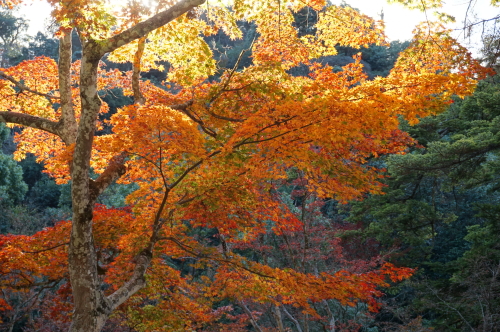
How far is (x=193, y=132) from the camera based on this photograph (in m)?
4.70

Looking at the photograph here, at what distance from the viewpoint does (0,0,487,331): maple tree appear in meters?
4.33

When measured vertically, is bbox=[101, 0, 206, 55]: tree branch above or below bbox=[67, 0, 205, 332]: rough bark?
above

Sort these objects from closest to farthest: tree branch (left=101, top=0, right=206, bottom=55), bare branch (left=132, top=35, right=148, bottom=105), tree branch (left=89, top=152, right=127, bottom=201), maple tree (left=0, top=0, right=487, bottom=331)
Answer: tree branch (left=101, top=0, right=206, bottom=55)
maple tree (left=0, top=0, right=487, bottom=331)
tree branch (left=89, top=152, right=127, bottom=201)
bare branch (left=132, top=35, right=148, bottom=105)

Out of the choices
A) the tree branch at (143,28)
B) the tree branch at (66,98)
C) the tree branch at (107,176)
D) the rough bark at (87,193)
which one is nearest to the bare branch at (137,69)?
the tree branch at (66,98)

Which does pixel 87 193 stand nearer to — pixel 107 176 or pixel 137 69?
pixel 107 176

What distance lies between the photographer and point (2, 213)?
49.8 feet

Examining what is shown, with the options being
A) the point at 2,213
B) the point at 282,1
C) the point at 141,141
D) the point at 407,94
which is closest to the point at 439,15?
the point at 407,94

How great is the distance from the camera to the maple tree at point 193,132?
171 inches

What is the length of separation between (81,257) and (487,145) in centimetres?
872

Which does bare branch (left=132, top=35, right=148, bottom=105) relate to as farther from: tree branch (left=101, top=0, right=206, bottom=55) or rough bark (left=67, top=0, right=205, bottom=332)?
tree branch (left=101, top=0, right=206, bottom=55)

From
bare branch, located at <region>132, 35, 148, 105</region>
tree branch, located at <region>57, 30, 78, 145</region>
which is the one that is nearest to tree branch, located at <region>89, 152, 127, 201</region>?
tree branch, located at <region>57, 30, 78, 145</region>

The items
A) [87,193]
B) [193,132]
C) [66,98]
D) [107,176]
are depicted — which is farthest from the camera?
[66,98]

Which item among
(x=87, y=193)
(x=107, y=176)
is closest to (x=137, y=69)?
(x=107, y=176)

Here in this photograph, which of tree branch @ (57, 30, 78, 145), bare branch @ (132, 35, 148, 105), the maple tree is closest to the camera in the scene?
the maple tree
